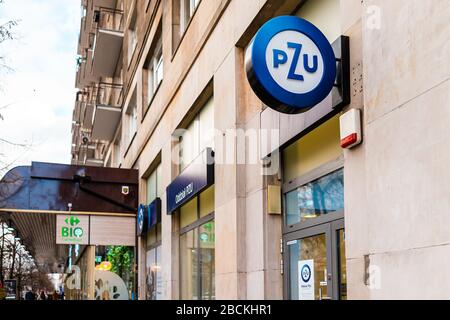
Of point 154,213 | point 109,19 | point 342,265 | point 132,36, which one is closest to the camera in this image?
point 342,265

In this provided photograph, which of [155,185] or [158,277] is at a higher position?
[155,185]

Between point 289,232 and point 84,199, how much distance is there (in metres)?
11.2

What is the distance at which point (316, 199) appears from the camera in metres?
7.23

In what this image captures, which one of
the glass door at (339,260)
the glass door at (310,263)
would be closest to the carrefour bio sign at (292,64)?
the glass door at (339,260)

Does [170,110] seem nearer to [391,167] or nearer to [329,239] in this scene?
[329,239]

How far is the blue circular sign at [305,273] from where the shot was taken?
23.9ft

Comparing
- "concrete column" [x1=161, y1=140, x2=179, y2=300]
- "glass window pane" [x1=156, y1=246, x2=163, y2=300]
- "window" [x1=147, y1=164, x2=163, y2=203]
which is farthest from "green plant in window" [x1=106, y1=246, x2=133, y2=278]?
"concrete column" [x1=161, y1=140, x2=179, y2=300]

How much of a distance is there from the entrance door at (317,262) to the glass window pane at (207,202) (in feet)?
12.1

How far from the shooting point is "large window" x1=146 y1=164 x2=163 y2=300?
16.5m

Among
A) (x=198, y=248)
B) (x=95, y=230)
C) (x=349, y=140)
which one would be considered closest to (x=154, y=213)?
(x=95, y=230)

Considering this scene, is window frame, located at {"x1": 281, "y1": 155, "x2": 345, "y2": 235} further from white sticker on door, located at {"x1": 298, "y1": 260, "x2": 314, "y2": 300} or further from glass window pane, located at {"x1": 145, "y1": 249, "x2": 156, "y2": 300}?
glass window pane, located at {"x1": 145, "y1": 249, "x2": 156, "y2": 300}

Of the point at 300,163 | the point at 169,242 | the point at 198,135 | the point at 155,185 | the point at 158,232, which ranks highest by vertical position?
the point at 198,135

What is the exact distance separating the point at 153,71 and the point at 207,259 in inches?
340

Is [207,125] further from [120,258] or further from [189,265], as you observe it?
[120,258]
